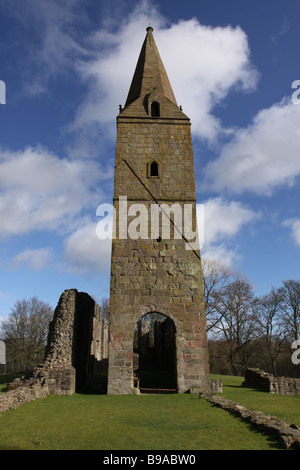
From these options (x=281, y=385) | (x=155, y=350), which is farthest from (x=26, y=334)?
(x=281, y=385)

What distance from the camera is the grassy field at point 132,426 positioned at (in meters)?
5.31

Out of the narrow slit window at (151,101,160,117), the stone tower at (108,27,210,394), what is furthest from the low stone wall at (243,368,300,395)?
the narrow slit window at (151,101,160,117)

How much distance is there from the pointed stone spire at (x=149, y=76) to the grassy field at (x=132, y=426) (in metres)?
14.2

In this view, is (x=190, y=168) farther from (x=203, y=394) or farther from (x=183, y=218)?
(x=203, y=394)

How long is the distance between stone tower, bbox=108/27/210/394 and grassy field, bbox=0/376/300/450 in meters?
2.33

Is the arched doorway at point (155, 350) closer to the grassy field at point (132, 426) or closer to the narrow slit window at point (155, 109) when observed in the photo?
the grassy field at point (132, 426)

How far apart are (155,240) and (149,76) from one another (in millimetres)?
10162

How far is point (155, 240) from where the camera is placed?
1403 cm

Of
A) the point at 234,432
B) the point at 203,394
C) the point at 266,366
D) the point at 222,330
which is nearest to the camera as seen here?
the point at 234,432

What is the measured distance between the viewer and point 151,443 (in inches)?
210

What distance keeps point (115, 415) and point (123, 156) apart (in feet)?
36.2

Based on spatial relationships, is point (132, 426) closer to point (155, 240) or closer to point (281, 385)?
point (155, 240)

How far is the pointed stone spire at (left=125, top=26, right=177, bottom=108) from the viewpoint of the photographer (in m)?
17.5
